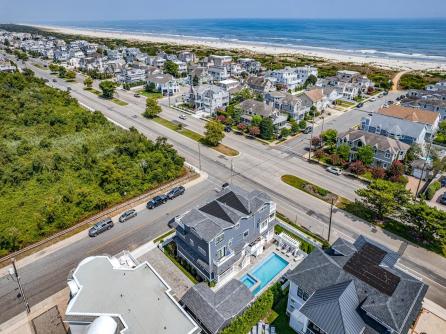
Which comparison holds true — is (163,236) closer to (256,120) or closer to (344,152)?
(344,152)

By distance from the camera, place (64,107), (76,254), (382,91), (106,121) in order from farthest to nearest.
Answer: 1. (382,91)
2. (64,107)
3. (106,121)
4. (76,254)

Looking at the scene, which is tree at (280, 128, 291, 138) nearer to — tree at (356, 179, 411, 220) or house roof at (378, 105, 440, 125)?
house roof at (378, 105, 440, 125)

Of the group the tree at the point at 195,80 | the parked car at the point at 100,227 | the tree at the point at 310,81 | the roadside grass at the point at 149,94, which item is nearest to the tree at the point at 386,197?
the parked car at the point at 100,227

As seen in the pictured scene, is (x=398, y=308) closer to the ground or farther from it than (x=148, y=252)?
farther from it

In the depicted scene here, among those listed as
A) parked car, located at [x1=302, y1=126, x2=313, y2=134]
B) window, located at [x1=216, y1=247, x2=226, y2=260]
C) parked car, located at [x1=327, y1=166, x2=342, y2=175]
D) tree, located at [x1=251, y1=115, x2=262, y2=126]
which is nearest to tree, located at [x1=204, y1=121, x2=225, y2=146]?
tree, located at [x1=251, y1=115, x2=262, y2=126]

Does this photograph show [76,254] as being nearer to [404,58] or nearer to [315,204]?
[315,204]

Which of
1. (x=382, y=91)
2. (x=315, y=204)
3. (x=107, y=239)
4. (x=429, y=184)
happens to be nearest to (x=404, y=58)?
(x=382, y=91)
